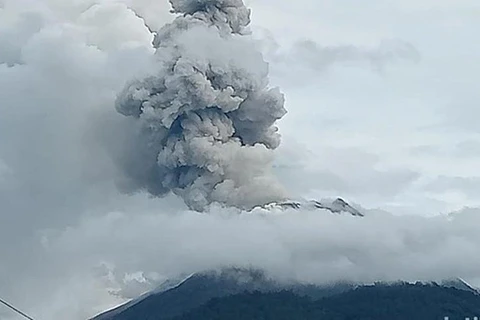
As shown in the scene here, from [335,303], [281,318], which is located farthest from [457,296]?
[281,318]

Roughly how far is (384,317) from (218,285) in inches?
960

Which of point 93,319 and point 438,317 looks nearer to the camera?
point 438,317

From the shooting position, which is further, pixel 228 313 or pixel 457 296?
pixel 457 296

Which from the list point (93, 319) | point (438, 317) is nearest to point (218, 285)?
point (93, 319)

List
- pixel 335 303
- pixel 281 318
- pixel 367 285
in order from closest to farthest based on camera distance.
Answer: pixel 281 318
pixel 335 303
pixel 367 285

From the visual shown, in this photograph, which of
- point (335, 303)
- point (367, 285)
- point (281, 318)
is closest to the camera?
point (281, 318)

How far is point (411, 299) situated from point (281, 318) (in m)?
21.9

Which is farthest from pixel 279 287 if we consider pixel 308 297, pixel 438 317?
pixel 438 317

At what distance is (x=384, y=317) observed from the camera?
13500 cm

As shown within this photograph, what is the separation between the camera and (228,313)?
5177 inches

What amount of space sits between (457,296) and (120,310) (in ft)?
158

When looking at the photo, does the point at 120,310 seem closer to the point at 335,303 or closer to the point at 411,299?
the point at 335,303

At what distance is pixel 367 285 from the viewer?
15338cm

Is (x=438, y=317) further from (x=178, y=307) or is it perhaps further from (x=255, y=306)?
(x=178, y=307)
